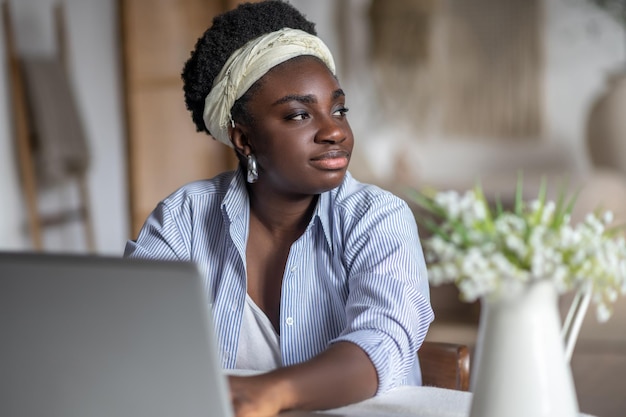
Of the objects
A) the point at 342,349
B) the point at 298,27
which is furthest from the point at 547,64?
the point at 342,349

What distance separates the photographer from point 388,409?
1.14 m

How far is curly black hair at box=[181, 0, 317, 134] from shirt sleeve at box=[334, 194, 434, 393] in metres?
0.27

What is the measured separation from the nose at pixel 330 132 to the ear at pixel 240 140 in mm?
169

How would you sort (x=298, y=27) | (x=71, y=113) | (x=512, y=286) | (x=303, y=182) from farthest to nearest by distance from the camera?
1. (x=71, y=113)
2. (x=298, y=27)
3. (x=303, y=182)
4. (x=512, y=286)

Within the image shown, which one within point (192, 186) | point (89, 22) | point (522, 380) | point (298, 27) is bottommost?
point (522, 380)

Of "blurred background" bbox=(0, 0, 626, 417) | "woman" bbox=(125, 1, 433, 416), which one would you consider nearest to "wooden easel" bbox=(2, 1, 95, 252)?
"blurred background" bbox=(0, 0, 626, 417)

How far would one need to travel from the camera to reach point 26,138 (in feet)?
13.4

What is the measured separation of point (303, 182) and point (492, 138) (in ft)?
17.2

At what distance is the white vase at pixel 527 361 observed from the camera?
0.88 m

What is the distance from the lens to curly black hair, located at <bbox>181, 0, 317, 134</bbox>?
1562 mm

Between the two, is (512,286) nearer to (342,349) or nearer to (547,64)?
(342,349)

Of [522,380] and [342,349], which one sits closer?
[522,380]

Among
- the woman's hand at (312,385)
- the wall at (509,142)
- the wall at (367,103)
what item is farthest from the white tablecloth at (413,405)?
the wall at (509,142)

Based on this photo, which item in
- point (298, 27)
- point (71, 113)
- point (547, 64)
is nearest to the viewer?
point (298, 27)
